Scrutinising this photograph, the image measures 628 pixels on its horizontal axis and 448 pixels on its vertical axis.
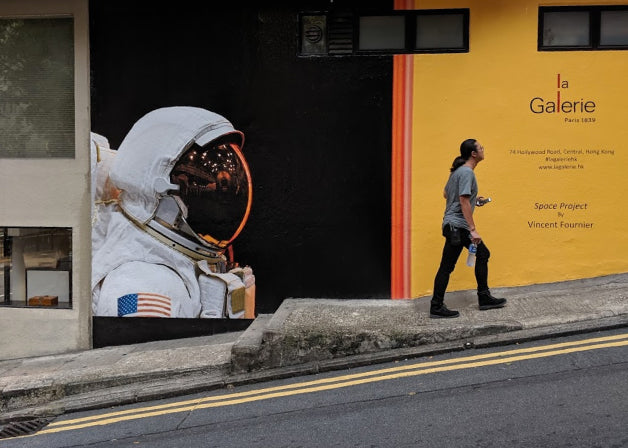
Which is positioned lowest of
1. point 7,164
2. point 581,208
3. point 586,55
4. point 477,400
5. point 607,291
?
point 477,400

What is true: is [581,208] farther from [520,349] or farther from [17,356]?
[17,356]

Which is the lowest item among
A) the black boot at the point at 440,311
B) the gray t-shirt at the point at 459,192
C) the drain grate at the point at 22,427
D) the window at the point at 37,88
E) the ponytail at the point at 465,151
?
the drain grate at the point at 22,427

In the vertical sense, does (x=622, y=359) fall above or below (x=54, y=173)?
below

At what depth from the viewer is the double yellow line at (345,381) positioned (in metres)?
5.89

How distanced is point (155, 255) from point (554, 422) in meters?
5.17

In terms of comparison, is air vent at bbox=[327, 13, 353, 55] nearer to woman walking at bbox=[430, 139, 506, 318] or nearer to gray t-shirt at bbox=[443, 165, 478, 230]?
woman walking at bbox=[430, 139, 506, 318]

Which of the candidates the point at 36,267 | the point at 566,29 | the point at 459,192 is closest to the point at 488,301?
the point at 459,192

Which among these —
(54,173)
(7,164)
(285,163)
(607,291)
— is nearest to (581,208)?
(607,291)

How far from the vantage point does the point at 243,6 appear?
7988 millimetres

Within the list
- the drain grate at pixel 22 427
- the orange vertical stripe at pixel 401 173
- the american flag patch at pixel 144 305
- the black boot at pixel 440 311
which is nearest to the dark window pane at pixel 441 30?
the orange vertical stripe at pixel 401 173

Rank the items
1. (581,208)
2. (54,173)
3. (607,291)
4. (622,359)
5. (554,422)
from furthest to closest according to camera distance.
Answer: (54,173) → (581,208) → (607,291) → (622,359) → (554,422)

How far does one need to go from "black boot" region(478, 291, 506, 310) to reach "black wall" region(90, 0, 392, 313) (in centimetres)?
130

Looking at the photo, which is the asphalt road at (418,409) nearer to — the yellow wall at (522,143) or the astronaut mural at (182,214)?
the yellow wall at (522,143)

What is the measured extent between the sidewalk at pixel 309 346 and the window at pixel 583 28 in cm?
281
